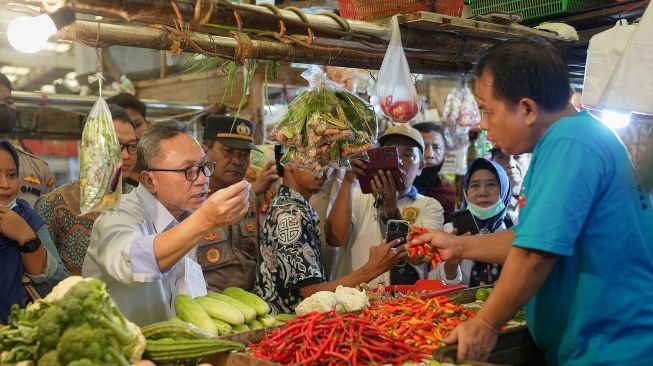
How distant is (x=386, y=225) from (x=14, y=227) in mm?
2415

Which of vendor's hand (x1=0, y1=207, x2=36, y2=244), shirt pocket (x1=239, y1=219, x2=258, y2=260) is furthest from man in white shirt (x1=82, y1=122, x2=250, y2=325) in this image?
shirt pocket (x1=239, y1=219, x2=258, y2=260)

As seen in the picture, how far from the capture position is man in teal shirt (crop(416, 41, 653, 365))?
7.98 feet

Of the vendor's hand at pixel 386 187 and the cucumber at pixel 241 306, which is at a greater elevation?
the vendor's hand at pixel 386 187

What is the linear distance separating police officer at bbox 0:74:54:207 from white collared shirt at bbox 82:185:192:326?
2014 millimetres

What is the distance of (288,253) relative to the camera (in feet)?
13.9

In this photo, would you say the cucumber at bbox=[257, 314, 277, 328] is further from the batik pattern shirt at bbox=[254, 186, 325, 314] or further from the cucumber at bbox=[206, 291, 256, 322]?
the batik pattern shirt at bbox=[254, 186, 325, 314]

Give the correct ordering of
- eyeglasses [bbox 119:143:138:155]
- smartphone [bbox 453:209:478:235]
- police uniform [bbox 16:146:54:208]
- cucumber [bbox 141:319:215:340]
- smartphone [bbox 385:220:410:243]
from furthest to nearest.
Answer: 1. police uniform [bbox 16:146:54:208]
2. smartphone [bbox 453:209:478:235]
3. eyeglasses [bbox 119:143:138:155]
4. smartphone [bbox 385:220:410:243]
5. cucumber [bbox 141:319:215:340]

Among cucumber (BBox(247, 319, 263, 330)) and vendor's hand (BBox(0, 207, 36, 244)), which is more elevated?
vendor's hand (BBox(0, 207, 36, 244))

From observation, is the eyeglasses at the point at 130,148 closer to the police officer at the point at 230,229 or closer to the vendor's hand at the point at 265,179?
the police officer at the point at 230,229

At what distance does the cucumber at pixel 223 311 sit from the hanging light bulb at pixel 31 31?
4.68ft

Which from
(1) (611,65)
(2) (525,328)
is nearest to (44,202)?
(2) (525,328)

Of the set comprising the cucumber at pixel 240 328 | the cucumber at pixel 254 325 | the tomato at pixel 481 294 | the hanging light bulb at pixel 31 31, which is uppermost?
the hanging light bulb at pixel 31 31

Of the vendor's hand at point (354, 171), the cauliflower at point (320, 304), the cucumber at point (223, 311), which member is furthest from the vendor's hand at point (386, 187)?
the cucumber at point (223, 311)

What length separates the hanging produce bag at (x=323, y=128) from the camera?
3.88 metres
